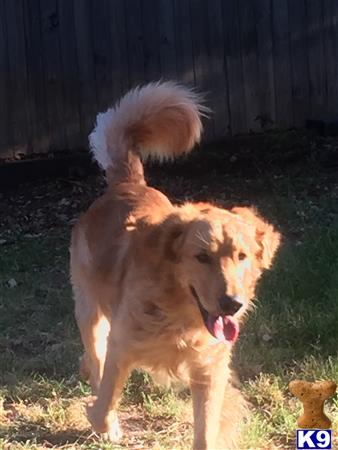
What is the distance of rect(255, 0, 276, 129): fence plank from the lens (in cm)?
884

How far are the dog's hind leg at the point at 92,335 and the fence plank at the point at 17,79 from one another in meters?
4.16

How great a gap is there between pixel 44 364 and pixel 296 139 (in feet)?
15.4

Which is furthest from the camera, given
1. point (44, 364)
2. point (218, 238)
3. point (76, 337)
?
point (76, 337)

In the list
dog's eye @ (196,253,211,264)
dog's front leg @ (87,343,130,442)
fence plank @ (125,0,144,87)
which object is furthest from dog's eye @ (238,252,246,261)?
fence plank @ (125,0,144,87)

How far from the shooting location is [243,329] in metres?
5.00

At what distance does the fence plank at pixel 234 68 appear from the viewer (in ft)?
28.8

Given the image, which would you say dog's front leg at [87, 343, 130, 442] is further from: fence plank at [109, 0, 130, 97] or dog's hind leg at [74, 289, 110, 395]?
fence plank at [109, 0, 130, 97]

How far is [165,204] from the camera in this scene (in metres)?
4.21

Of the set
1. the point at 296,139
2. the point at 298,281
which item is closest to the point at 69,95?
the point at 296,139

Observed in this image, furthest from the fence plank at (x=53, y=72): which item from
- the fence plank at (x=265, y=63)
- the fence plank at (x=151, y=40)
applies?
the fence plank at (x=265, y=63)

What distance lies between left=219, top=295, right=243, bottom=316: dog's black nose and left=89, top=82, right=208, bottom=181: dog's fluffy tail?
5.01ft

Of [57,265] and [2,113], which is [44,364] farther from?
[2,113]

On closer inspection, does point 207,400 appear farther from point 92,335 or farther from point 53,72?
point 53,72

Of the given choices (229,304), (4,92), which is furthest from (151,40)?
(229,304)
